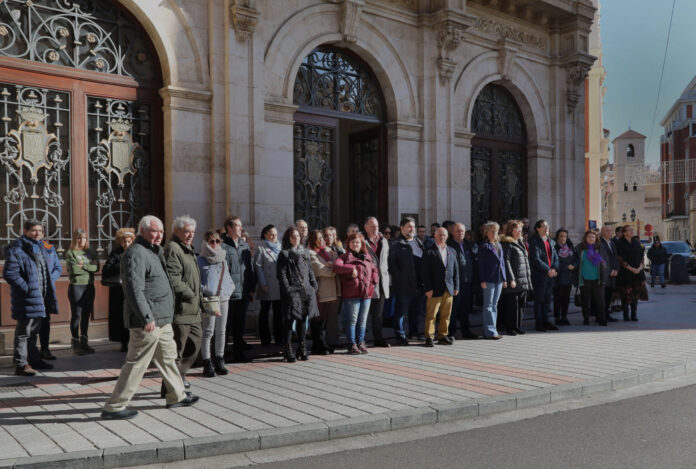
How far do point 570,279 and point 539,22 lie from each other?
8.46m

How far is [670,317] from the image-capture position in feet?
39.6

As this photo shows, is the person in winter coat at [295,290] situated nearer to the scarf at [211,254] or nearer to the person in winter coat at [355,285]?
the person in winter coat at [355,285]

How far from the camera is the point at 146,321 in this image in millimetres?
5250

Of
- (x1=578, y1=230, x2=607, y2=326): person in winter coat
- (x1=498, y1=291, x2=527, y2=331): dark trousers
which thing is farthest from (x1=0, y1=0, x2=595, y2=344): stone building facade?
(x1=498, y1=291, x2=527, y2=331): dark trousers

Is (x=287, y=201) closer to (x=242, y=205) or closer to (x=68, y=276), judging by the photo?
(x=242, y=205)

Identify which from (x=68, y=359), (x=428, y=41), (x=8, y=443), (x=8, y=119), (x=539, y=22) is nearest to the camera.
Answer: (x=8, y=443)

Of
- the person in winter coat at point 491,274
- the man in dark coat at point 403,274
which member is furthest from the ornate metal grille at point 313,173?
the person in winter coat at point 491,274

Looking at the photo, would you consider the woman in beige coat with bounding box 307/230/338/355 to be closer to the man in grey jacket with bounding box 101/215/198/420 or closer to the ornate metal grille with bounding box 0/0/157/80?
the man in grey jacket with bounding box 101/215/198/420

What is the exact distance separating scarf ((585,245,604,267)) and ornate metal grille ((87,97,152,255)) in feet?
25.4

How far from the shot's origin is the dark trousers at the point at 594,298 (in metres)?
11.0

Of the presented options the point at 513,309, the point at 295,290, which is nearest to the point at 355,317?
the point at 295,290

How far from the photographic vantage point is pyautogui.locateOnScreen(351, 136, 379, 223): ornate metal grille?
552 inches

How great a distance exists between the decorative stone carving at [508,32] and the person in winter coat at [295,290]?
949cm

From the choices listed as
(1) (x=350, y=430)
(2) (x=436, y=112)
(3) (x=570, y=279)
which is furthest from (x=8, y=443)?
(2) (x=436, y=112)
